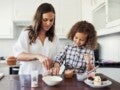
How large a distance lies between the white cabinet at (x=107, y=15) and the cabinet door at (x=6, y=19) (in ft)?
4.44

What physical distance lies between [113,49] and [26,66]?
1.30 m

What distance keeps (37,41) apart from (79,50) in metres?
0.34

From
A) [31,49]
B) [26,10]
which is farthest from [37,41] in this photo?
[26,10]

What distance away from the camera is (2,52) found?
3.95 meters

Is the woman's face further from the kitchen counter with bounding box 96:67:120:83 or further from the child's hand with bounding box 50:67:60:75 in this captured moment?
the kitchen counter with bounding box 96:67:120:83

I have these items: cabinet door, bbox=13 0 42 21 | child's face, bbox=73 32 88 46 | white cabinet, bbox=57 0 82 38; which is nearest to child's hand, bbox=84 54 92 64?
child's face, bbox=73 32 88 46

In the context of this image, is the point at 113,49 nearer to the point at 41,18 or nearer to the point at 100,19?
the point at 100,19

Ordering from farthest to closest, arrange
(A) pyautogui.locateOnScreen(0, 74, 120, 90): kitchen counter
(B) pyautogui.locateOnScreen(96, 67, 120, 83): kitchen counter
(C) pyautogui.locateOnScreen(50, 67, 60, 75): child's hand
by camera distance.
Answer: (B) pyautogui.locateOnScreen(96, 67, 120, 83): kitchen counter → (C) pyautogui.locateOnScreen(50, 67, 60, 75): child's hand → (A) pyautogui.locateOnScreen(0, 74, 120, 90): kitchen counter

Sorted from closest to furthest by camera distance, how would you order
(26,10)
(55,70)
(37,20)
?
(55,70) < (37,20) < (26,10)

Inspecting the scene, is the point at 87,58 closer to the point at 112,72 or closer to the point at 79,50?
the point at 79,50

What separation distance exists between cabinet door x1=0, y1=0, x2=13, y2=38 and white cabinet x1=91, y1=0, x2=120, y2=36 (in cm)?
135

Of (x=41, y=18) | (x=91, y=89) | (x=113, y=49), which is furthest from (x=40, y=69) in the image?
(x=113, y=49)

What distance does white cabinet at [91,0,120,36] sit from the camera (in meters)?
2.25

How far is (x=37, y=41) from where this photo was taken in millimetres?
1721
